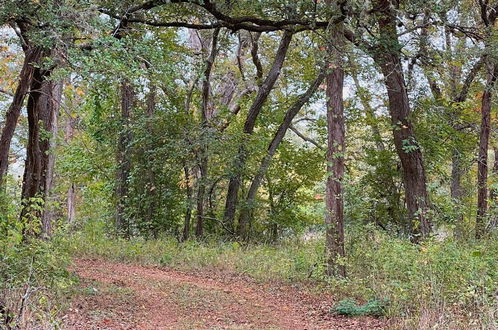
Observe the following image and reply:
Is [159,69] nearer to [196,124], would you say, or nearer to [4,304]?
[4,304]

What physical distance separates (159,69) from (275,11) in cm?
331

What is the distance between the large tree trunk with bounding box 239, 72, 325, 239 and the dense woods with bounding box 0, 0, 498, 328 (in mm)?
Result: 58

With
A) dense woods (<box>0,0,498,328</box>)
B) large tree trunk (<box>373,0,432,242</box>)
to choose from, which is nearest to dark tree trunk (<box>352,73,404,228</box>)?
dense woods (<box>0,0,498,328</box>)

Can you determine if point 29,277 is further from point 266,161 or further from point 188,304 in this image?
point 266,161

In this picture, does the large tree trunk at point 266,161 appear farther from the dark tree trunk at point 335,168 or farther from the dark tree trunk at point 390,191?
the dark tree trunk at point 335,168

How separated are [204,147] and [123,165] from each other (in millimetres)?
2523

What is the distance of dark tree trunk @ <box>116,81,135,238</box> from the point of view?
46.9ft

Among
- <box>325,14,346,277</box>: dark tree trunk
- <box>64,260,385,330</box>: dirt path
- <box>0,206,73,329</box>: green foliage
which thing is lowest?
<box>64,260,385,330</box>: dirt path

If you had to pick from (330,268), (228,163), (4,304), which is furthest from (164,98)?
(4,304)

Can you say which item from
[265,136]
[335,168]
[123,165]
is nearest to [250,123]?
[265,136]

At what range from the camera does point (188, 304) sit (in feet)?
25.0

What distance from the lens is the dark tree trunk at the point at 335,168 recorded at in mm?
9016

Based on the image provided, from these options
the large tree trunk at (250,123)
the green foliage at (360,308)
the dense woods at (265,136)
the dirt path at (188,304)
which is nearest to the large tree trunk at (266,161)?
the dense woods at (265,136)

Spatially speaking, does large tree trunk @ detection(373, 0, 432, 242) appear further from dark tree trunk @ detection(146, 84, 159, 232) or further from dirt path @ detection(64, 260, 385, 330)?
dark tree trunk @ detection(146, 84, 159, 232)
